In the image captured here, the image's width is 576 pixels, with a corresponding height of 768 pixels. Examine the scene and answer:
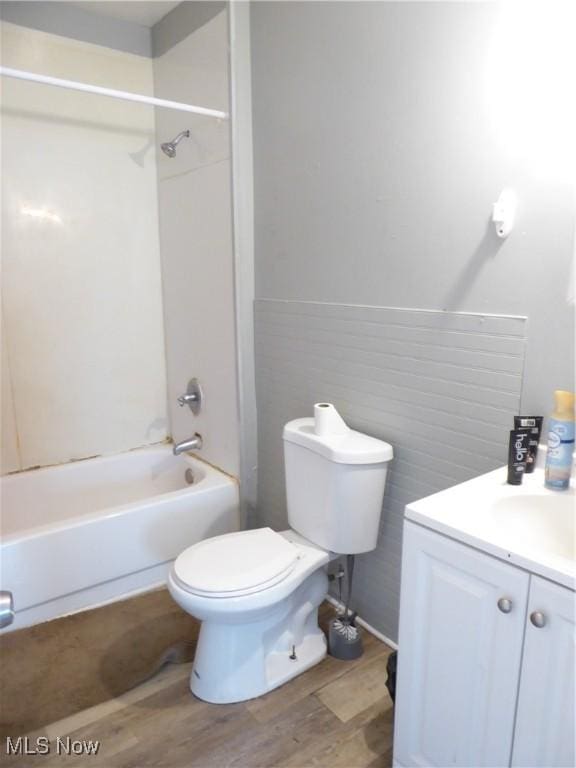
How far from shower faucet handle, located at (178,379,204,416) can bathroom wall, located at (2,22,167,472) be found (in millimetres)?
309

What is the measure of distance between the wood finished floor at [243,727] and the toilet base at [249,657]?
0.03m

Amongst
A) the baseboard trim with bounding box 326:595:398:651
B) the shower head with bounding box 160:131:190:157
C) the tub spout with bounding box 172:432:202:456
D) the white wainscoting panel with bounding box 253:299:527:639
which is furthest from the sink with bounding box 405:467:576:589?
the shower head with bounding box 160:131:190:157

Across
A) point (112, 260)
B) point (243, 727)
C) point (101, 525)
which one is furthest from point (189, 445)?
point (243, 727)

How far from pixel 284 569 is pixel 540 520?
77 cm

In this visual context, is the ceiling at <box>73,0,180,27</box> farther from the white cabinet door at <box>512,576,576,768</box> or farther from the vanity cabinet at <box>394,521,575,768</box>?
the white cabinet door at <box>512,576,576,768</box>

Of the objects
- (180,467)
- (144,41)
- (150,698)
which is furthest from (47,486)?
(144,41)

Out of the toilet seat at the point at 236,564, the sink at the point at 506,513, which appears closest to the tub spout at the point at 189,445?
the toilet seat at the point at 236,564

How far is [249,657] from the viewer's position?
67.9 inches

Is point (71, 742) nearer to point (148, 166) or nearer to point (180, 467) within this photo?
point (180, 467)

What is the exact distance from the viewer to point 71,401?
8.59ft

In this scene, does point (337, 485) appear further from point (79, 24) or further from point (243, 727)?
point (79, 24)

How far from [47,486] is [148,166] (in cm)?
163

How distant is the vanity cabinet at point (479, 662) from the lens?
3.24 feet

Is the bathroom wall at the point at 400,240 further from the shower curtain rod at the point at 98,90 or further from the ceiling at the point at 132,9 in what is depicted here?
the ceiling at the point at 132,9
